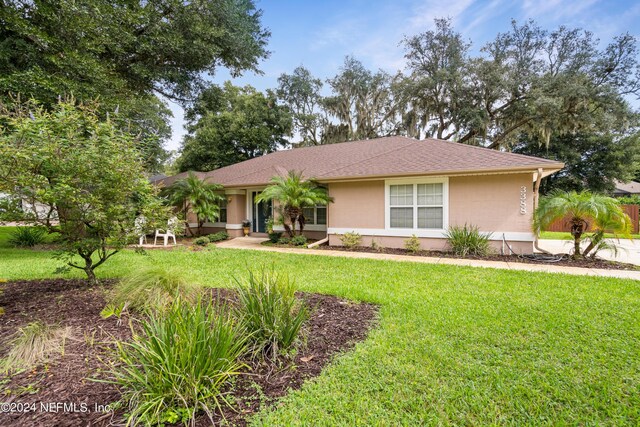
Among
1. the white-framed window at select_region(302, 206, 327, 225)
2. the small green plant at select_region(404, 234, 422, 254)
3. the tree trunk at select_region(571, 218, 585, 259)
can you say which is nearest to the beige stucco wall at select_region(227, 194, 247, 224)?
the white-framed window at select_region(302, 206, 327, 225)

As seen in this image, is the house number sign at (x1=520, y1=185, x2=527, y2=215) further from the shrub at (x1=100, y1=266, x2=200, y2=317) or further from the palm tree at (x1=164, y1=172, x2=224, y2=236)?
the palm tree at (x1=164, y1=172, x2=224, y2=236)

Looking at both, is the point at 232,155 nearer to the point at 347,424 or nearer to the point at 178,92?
the point at 178,92

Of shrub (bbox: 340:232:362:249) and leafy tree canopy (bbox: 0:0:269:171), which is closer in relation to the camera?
leafy tree canopy (bbox: 0:0:269:171)

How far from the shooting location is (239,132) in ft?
74.7

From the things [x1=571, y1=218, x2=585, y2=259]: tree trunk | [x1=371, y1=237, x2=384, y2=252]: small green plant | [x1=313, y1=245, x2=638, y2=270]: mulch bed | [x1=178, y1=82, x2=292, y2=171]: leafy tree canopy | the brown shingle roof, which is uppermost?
[x1=178, y1=82, x2=292, y2=171]: leafy tree canopy

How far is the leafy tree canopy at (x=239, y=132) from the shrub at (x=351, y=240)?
15364mm

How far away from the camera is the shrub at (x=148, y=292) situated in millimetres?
3793

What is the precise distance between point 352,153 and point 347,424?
13197 millimetres

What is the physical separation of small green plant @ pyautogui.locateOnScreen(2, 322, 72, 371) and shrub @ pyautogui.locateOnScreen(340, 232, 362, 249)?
817cm

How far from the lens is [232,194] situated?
14219 mm

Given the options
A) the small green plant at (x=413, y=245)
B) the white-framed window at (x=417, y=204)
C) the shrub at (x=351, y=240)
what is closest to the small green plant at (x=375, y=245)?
the shrub at (x=351, y=240)

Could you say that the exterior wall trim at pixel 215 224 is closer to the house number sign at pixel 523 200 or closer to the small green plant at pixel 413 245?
the small green plant at pixel 413 245

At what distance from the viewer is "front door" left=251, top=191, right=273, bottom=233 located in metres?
14.0

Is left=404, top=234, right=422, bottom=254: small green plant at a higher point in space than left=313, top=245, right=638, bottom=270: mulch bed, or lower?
higher
